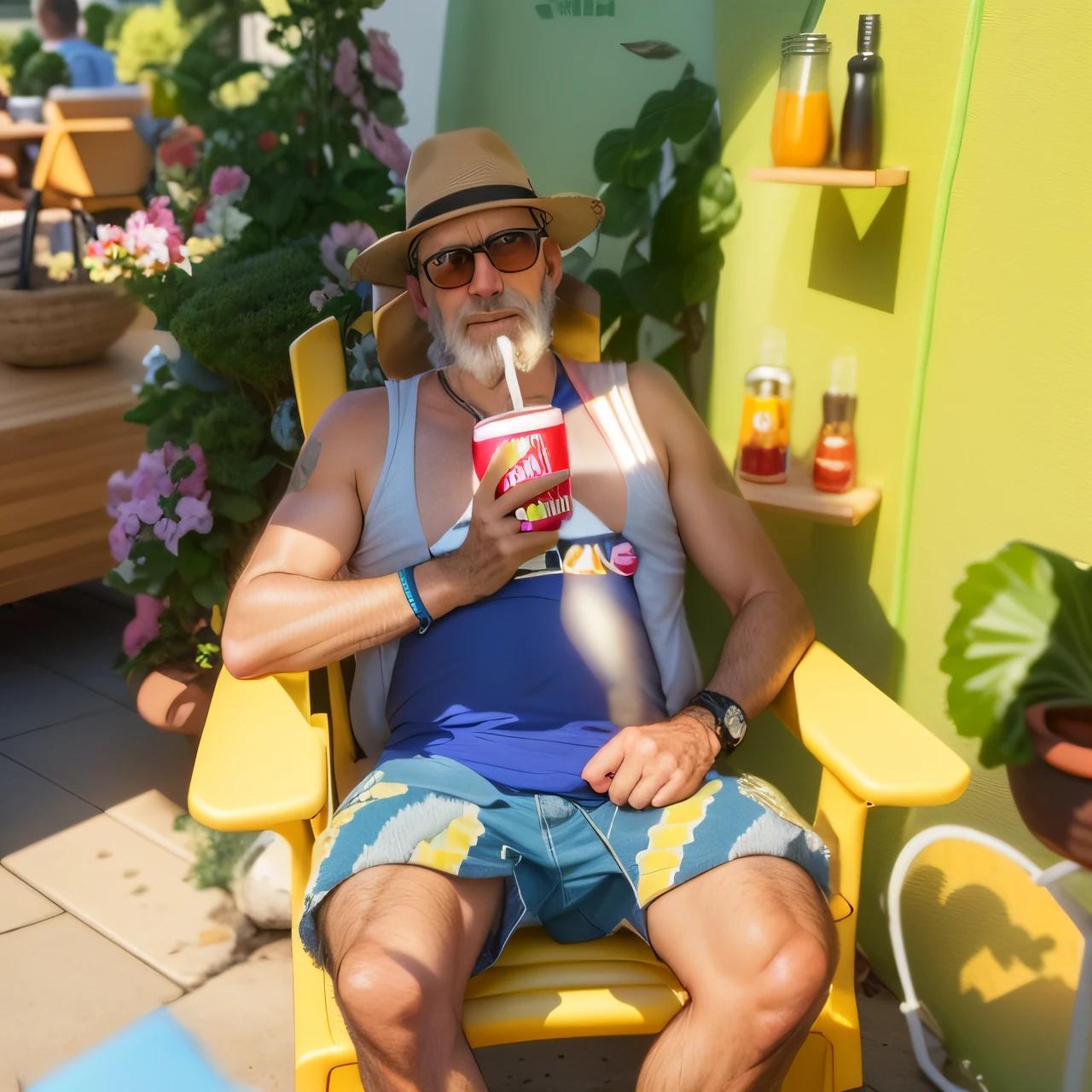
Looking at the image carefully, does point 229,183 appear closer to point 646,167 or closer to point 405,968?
point 646,167

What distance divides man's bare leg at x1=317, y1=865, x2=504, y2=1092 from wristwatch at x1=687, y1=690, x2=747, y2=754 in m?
0.46

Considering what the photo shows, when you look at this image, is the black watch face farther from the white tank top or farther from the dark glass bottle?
the dark glass bottle

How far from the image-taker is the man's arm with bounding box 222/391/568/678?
175 centimetres

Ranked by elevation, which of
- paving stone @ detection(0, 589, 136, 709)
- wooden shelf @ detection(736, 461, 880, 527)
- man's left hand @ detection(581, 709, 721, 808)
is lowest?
paving stone @ detection(0, 589, 136, 709)

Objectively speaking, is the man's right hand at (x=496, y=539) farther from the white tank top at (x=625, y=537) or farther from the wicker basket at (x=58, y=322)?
the wicker basket at (x=58, y=322)

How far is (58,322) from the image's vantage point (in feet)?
12.5

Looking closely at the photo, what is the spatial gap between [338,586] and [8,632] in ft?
7.89

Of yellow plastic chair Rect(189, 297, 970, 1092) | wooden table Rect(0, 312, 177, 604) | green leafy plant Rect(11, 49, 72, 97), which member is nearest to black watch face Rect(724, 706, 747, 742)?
yellow plastic chair Rect(189, 297, 970, 1092)

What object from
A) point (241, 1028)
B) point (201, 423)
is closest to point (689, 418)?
point (201, 423)

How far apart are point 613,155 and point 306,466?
988mm

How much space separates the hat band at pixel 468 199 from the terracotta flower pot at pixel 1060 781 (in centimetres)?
121

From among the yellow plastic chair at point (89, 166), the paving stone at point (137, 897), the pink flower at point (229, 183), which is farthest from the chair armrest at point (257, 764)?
the yellow plastic chair at point (89, 166)

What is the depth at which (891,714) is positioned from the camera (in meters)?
1.63

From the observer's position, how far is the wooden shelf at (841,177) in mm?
1900
